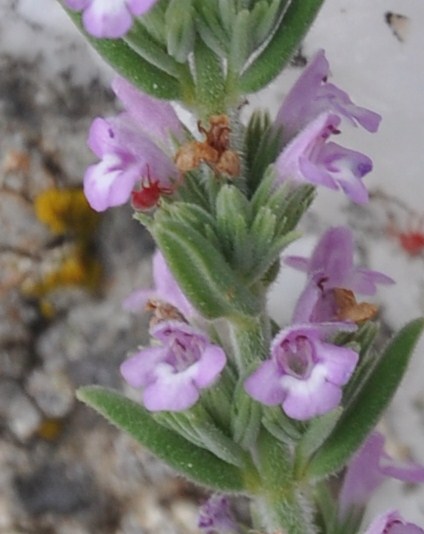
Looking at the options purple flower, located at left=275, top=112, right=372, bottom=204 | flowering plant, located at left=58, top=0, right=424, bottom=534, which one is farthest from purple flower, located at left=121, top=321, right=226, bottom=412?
purple flower, located at left=275, top=112, right=372, bottom=204

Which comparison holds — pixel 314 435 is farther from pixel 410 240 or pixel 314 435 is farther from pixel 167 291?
pixel 410 240

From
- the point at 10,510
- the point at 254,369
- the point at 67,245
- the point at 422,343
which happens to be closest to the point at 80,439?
the point at 10,510

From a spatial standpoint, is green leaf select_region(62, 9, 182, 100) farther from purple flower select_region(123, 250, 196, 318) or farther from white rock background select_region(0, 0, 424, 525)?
white rock background select_region(0, 0, 424, 525)

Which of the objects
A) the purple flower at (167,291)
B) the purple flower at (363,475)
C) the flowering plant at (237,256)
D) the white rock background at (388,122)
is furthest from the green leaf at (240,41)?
the white rock background at (388,122)

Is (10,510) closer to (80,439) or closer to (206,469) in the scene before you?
(80,439)

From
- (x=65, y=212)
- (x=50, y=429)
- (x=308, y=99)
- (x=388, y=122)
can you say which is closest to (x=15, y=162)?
(x=65, y=212)
